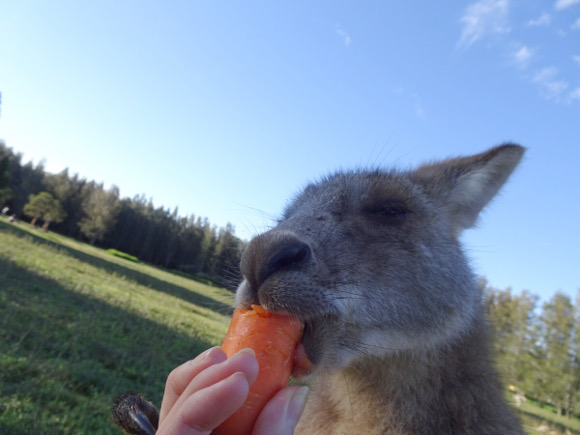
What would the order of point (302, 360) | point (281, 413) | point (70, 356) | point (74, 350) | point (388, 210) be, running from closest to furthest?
point (281, 413) → point (302, 360) → point (388, 210) → point (70, 356) → point (74, 350)

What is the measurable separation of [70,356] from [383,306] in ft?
22.1

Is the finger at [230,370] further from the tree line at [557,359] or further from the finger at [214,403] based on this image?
the tree line at [557,359]

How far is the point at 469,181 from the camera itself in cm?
352

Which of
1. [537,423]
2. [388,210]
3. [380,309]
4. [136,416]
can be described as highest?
[388,210]

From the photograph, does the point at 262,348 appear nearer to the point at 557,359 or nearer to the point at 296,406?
the point at 296,406

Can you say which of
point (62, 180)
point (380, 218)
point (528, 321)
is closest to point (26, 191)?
point (62, 180)

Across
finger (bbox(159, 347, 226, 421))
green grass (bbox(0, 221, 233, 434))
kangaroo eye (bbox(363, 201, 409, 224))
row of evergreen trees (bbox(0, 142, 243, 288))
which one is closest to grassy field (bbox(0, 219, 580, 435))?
green grass (bbox(0, 221, 233, 434))

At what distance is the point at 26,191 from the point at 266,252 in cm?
8404

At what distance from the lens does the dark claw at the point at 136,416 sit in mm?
1739

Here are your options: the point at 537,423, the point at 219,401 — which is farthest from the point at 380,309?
the point at 537,423

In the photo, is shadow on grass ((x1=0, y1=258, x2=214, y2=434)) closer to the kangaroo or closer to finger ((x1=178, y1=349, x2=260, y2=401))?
the kangaroo

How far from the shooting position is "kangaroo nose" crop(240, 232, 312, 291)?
211 centimetres

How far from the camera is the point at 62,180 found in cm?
7706

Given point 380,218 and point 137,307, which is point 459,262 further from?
point 137,307
